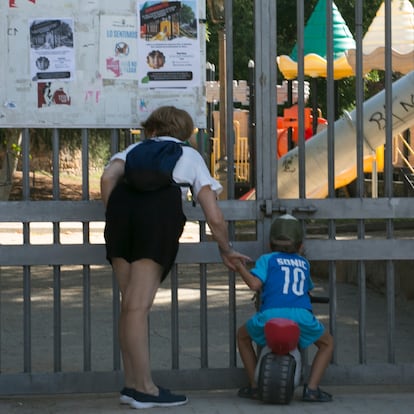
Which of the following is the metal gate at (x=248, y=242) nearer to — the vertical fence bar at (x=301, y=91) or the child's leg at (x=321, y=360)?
the vertical fence bar at (x=301, y=91)

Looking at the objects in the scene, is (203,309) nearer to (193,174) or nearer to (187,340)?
(193,174)

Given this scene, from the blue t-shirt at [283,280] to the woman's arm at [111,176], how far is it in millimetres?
873

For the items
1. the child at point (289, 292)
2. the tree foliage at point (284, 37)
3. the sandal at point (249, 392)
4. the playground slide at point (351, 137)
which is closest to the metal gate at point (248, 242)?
the sandal at point (249, 392)

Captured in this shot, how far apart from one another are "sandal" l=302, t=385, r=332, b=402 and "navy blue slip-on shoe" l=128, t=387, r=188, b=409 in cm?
68

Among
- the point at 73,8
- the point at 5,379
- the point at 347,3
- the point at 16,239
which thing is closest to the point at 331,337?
the point at 5,379

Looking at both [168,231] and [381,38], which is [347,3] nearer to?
[381,38]

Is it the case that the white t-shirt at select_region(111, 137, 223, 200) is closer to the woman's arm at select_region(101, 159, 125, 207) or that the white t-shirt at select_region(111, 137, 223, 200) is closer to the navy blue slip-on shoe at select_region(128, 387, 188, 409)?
the woman's arm at select_region(101, 159, 125, 207)

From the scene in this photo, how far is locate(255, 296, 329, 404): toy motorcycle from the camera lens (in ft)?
18.1

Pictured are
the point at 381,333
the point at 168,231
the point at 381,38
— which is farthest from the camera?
the point at 381,38

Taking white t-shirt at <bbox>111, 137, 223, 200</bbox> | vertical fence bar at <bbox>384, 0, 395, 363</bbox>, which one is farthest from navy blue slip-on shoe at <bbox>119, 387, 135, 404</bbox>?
vertical fence bar at <bbox>384, 0, 395, 363</bbox>

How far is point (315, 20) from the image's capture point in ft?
69.0

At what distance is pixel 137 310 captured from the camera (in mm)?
5484

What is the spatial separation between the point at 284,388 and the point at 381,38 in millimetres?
15349

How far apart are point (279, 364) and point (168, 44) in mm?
1821
